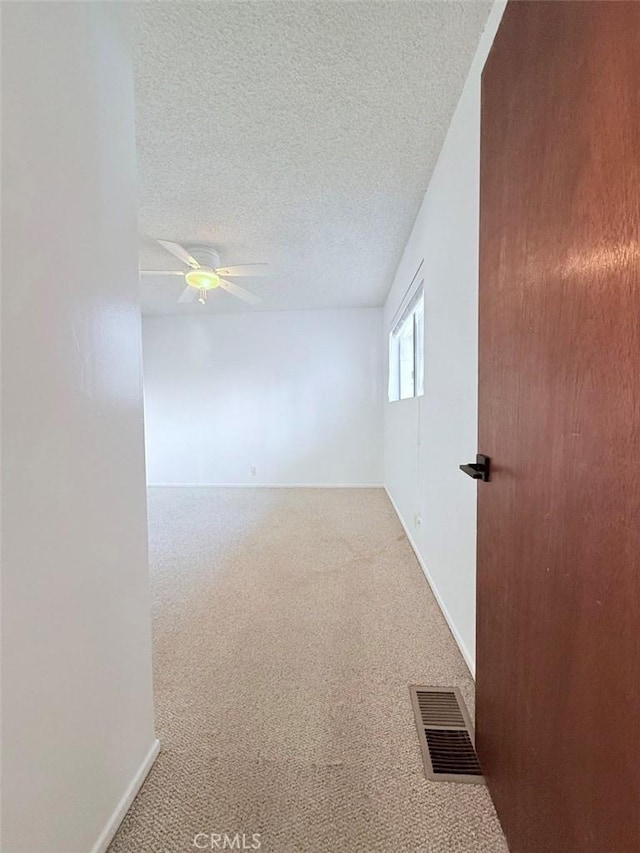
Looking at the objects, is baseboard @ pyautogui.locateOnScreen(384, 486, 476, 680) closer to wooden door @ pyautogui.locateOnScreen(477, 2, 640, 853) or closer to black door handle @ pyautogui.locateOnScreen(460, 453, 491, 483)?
wooden door @ pyautogui.locateOnScreen(477, 2, 640, 853)

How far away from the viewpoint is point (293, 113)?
167 centimetres

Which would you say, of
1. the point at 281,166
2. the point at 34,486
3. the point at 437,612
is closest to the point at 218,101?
the point at 281,166

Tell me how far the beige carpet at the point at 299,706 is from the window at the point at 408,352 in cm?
147

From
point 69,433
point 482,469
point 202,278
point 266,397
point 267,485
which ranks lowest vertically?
point 267,485

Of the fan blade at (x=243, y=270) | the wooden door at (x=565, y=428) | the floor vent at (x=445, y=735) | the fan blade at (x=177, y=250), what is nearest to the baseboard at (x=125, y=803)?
the floor vent at (x=445, y=735)

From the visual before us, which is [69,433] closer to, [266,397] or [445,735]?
[445,735]

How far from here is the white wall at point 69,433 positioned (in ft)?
2.27

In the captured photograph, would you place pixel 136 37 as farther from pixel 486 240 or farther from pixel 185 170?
pixel 486 240

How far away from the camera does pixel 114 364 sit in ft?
3.25

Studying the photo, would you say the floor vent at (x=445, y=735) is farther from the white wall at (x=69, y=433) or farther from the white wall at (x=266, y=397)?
the white wall at (x=266, y=397)

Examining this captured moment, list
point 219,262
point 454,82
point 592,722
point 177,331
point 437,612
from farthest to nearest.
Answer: point 177,331 < point 219,262 < point 437,612 < point 454,82 < point 592,722

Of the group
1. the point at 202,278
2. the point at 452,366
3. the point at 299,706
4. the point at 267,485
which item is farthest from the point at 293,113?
the point at 267,485

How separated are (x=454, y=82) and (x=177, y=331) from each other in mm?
4804

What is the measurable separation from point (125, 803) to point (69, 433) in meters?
1.03
